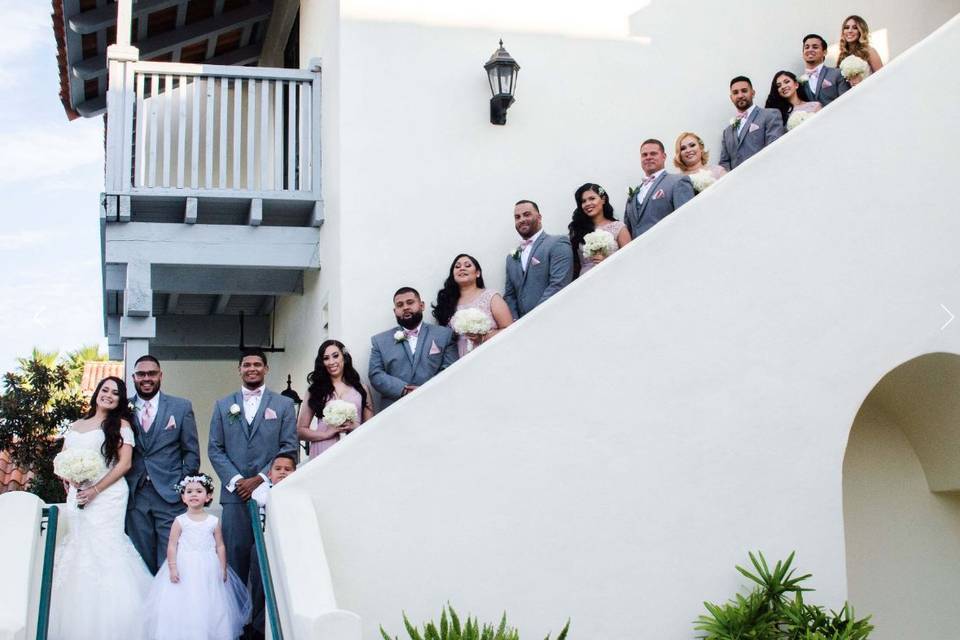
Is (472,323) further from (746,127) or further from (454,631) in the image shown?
(746,127)

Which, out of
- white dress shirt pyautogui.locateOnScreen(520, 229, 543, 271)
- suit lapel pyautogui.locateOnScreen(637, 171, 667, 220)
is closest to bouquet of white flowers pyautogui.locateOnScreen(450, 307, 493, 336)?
white dress shirt pyautogui.locateOnScreen(520, 229, 543, 271)

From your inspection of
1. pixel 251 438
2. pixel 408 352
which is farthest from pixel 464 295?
pixel 251 438

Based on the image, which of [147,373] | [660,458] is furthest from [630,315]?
[147,373]

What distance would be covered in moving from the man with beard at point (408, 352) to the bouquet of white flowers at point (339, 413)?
62 cm

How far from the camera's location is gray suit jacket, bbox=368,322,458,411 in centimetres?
866

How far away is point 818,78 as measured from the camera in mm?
10125

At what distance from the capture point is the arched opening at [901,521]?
8.77m

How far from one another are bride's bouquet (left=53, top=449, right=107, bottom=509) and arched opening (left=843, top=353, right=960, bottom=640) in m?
5.09

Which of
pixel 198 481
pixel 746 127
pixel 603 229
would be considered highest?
pixel 746 127

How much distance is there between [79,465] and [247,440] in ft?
3.47

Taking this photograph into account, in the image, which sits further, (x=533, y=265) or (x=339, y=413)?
(x=533, y=265)

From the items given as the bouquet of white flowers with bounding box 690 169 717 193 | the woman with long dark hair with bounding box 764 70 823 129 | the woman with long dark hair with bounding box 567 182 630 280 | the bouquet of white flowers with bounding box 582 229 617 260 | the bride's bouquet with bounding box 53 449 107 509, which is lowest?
the bride's bouquet with bounding box 53 449 107 509

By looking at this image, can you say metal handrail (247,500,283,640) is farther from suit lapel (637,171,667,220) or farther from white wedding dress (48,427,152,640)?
suit lapel (637,171,667,220)

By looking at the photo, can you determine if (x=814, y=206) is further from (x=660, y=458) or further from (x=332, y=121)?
(x=332, y=121)
